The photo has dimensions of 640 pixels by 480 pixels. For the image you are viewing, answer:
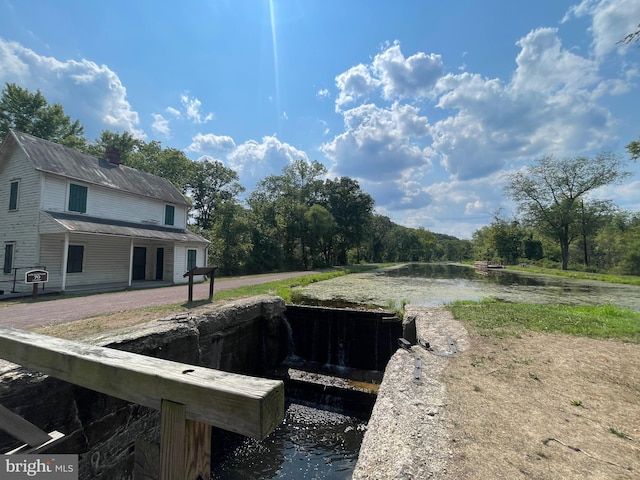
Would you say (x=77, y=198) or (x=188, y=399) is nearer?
(x=188, y=399)

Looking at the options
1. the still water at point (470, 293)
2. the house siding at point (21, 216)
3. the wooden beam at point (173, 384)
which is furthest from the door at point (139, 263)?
the wooden beam at point (173, 384)

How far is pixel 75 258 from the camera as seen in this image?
12.4 m

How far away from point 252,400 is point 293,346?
8273mm

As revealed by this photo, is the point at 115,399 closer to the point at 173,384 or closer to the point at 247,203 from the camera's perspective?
the point at 173,384

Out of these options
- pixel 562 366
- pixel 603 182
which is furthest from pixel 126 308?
pixel 603 182

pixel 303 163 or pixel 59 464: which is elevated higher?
pixel 303 163

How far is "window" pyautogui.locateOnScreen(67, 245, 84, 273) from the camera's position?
40.1ft

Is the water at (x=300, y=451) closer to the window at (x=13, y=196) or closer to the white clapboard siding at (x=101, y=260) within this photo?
the white clapboard siding at (x=101, y=260)

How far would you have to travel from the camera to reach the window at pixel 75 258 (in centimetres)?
1221

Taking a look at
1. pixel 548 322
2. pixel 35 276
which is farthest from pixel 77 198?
pixel 548 322

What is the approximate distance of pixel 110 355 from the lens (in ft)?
A: 5.28

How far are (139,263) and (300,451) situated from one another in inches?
571

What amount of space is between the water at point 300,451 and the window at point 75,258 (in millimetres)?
11368

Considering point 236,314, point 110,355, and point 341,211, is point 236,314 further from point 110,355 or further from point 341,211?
point 341,211
